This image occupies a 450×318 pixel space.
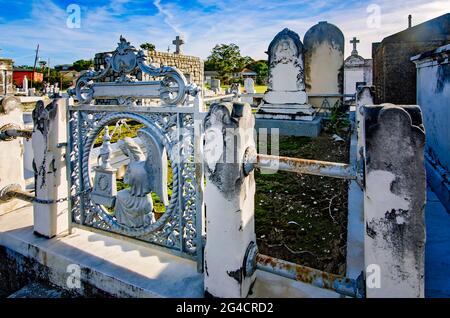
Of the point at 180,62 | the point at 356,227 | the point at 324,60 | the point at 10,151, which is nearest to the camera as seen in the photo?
the point at 356,227

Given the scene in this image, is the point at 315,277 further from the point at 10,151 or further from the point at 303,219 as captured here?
the point at 10,151

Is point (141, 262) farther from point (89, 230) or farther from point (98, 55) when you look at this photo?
point (98, 55)

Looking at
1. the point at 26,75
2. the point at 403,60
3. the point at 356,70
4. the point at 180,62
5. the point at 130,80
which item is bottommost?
the point at 130,80

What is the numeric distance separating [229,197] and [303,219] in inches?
69.5

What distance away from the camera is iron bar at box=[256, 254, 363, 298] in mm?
1786

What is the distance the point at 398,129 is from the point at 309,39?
32.4 ft

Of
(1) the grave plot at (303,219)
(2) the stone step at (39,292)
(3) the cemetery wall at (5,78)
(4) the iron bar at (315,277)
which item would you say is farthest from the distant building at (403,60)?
(3) the cemetery wall at (5,78)

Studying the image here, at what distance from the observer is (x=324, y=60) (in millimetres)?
10312

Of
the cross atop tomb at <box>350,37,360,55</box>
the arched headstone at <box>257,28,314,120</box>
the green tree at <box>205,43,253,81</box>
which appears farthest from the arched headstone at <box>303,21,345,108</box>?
the green tree at <box>205,43,253,81</box>

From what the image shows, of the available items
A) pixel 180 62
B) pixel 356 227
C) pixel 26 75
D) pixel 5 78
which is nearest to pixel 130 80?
pixel 356 227

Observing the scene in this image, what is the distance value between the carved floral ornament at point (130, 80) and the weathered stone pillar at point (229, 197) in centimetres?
46

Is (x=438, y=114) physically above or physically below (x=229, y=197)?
above

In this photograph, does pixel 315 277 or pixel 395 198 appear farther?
pixel 315 277

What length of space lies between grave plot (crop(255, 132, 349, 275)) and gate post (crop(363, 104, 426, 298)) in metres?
0.86
